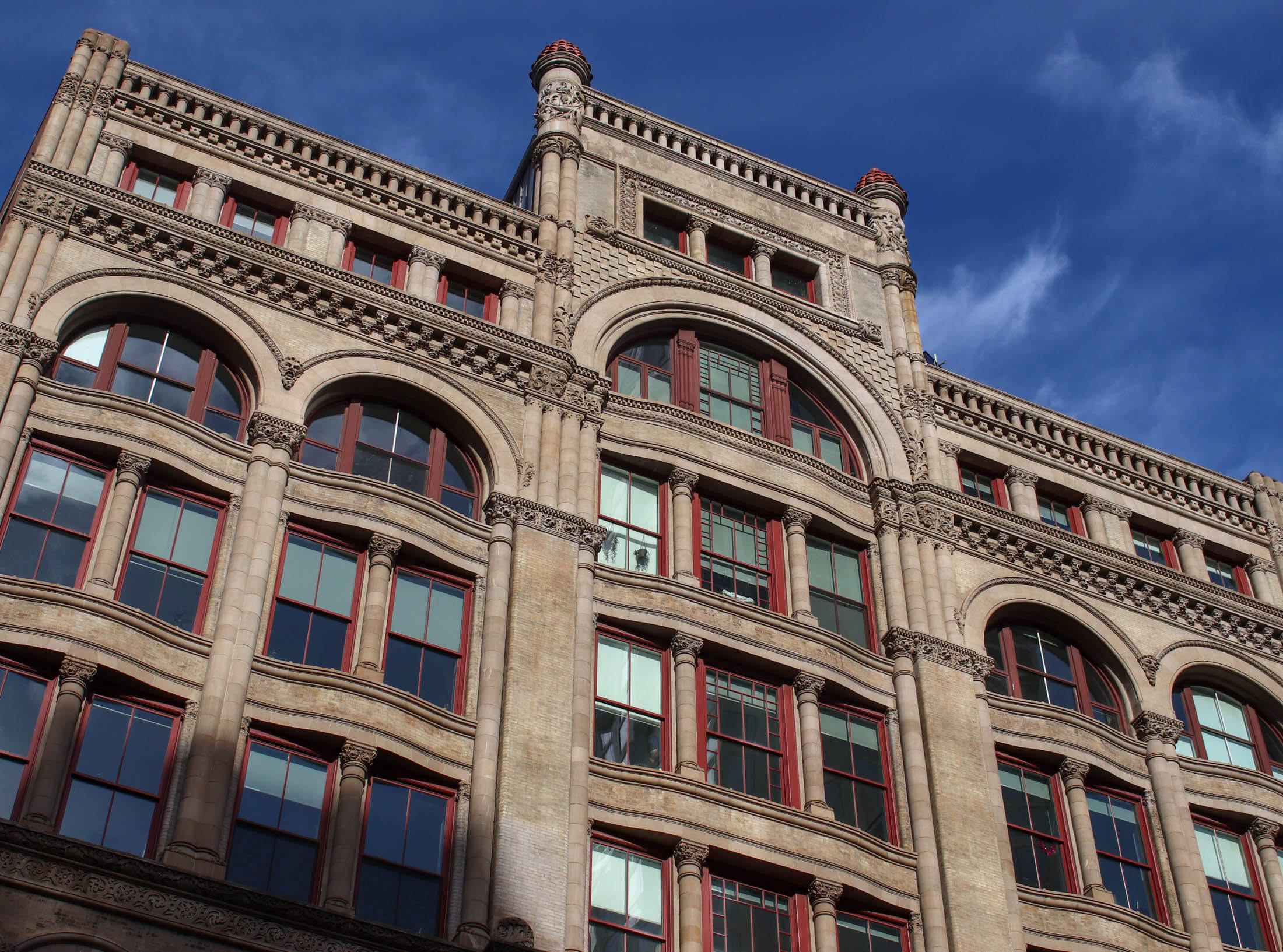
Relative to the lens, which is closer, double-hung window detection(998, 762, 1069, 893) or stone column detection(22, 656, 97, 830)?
stone column detection(22, 656, 97, 830)

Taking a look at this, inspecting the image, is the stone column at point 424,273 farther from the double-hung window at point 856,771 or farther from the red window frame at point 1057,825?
the red window frame at point 1057,825

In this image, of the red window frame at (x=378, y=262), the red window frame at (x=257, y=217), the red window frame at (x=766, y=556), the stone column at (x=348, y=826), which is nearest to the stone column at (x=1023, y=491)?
the red window frame at (x=766, y=556)

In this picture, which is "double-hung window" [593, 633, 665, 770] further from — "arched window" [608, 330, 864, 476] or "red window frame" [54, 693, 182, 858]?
"red window frame" [54, 693, 182, 858]

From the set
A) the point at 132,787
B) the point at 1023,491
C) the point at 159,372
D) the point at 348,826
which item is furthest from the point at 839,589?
the point at 132,787

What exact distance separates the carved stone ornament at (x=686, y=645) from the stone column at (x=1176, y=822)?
11.3 m

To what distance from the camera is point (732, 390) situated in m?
40.4

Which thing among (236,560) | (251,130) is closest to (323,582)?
(236,560)

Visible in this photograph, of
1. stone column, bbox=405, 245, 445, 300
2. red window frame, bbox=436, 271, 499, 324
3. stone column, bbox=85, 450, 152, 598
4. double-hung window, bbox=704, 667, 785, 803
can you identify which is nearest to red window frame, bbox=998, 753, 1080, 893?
double-hung window, bbox=704, 667, 785, 803

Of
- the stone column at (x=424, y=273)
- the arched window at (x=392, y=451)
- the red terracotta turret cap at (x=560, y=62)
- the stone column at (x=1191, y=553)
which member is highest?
the red terracotta turret cap at (x=560, y=62)

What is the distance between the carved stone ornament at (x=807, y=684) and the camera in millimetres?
34250

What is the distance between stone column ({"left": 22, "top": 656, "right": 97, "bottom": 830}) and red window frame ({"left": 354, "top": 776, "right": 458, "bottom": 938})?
4212 millimetres

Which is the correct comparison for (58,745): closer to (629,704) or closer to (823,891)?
Answer: (629,704)

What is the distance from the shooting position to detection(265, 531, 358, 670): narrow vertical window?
1174 inches

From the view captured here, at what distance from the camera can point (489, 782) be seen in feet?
95.1
